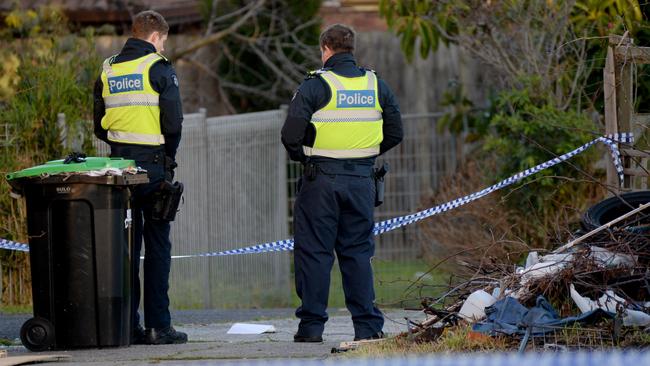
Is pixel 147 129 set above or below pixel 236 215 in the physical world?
above

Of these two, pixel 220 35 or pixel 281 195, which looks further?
pixel 220 35

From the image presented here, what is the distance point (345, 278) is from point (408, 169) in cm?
772

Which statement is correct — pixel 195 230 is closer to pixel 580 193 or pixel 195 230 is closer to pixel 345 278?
pixel 580 193

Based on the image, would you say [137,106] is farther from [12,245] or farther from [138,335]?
[12,245]

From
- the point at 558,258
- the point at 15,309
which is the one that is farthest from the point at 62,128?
the point at 558,258

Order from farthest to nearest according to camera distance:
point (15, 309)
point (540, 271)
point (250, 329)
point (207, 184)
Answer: point (207, 184)
point (15, 309)
point (250, 329)
point (540, 271)

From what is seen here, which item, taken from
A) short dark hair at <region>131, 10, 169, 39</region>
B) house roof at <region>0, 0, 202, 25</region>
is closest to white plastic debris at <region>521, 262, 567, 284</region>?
short dark hair at <region>131, 10, 169, 39</region>

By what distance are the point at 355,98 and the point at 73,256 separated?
1.94m

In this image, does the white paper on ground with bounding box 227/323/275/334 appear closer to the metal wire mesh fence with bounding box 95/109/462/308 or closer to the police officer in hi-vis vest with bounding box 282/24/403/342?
the police officer in hi-vis vest with bounding box 282/24/403/342

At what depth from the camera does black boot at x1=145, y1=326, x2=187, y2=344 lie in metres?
8.37

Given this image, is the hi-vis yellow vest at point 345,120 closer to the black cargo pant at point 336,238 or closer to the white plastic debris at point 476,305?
the black cargo pant at point 336,238

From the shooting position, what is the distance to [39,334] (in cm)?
771

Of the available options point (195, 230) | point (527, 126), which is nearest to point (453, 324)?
point (527, 126)

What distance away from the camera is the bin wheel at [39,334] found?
771 centimetres
